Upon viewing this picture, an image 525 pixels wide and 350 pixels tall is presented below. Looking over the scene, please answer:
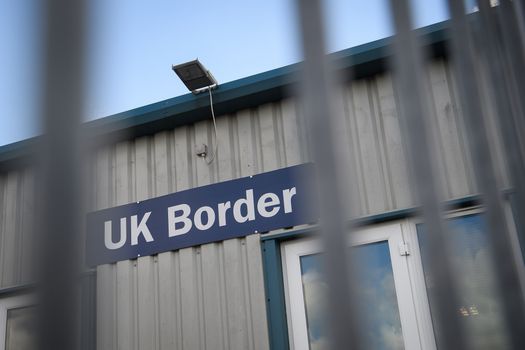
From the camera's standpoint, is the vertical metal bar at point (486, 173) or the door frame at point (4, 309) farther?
the door frame at point (4, 309)

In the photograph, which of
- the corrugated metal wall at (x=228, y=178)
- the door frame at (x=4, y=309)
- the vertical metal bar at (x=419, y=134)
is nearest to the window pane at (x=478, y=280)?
the corrugated metal wall at (x=228, y=178)

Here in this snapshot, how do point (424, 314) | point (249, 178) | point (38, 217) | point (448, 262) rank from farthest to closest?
point (249, 178) → point (424, 314) → point (448, 262) → point (38, 217)

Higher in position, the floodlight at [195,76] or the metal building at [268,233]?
the floodlight at [195,76]

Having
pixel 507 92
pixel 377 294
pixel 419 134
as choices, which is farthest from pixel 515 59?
pixel 377 294

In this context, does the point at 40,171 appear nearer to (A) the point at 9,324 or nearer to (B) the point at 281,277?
(B) the point at 281,277

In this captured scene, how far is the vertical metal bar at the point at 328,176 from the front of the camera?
0.69 meters

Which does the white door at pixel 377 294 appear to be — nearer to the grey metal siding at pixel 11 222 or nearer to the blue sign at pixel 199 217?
the blue sign at pixel 199 217

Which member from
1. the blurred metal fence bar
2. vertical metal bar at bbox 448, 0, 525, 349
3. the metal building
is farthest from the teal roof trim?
vertical metal bar at bbox 448, 0, 525, 349

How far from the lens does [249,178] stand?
5.36m

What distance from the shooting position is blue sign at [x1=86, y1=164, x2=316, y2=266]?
17.0 ft

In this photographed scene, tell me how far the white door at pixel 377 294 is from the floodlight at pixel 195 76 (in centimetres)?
152

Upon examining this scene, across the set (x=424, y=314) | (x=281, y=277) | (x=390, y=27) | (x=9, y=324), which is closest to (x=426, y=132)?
(x=390, y=27)

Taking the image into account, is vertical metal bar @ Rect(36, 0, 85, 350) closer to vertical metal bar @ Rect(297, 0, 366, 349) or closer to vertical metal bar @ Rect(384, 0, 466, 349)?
vertical metal bar @ Rect(297, 0, 366, 349)

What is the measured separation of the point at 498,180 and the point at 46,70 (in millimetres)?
984
